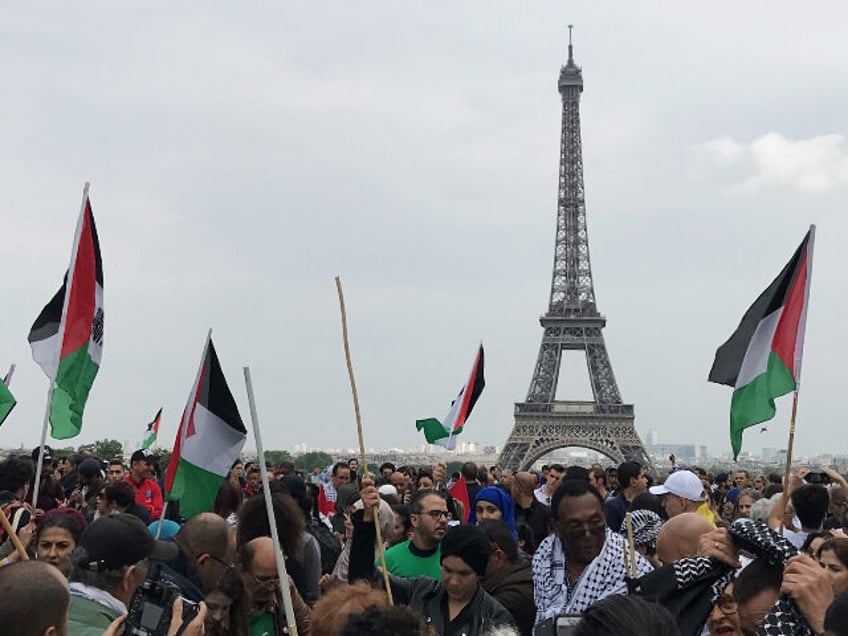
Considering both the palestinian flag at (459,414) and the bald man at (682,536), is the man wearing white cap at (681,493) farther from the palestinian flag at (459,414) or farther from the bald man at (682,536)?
the palestinian flag at (459,414)

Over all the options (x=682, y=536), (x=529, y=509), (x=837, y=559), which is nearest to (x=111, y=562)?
(x=682, y=536)

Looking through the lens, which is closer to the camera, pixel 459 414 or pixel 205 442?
pixel 205 442

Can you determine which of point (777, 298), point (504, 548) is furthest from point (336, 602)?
point (777, 298)

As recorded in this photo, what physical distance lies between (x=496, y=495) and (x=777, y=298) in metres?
2.78

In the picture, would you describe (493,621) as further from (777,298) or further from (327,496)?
(327,496)

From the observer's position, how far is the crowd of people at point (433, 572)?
343 centimetres

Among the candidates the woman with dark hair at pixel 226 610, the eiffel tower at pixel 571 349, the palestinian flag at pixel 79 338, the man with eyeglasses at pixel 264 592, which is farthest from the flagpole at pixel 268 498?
the eiffel tower at pixel 571 349

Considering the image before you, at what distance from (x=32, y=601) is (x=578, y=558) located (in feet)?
8.60

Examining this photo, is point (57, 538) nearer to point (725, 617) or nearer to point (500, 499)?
point (725, 617)

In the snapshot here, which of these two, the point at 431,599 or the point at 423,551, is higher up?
the point at 423,551

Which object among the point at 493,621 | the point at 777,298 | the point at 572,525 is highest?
the point at 777,298

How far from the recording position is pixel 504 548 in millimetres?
6758

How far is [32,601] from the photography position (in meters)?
3.39

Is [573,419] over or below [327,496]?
over
